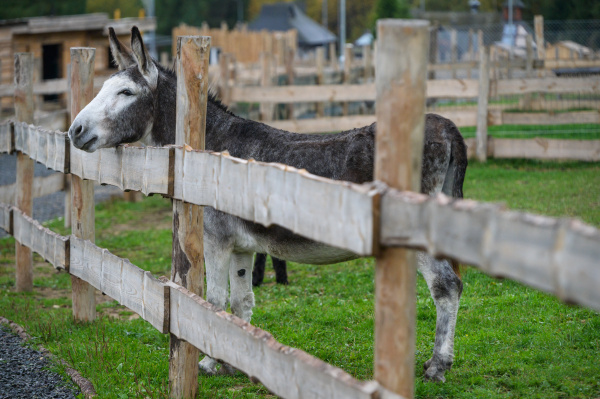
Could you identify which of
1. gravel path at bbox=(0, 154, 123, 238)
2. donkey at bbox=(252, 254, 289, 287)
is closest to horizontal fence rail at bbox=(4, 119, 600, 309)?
donkey at bbox=(252, 254, 289, 287)

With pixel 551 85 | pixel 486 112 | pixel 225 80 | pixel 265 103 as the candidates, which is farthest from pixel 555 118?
pixel 225 80

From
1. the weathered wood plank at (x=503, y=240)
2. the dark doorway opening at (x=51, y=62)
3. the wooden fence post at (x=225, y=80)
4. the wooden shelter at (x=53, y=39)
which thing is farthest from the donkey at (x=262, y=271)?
the dark doorway opening at (x=51, y=62)

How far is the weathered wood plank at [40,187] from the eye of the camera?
27.3 feet

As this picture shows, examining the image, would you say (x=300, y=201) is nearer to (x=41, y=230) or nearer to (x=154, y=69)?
(x=154, y=69)

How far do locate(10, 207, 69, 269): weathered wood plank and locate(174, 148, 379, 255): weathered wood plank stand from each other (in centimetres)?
233

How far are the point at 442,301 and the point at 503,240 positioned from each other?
8.30ft

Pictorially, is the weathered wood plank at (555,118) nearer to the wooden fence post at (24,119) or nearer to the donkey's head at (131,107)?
the wooden fence post at (24,119)

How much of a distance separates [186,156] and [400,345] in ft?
5.92

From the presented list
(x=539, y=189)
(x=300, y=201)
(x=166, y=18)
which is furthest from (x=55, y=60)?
(x=166, y=18)

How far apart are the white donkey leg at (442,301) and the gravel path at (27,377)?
7.66 feet

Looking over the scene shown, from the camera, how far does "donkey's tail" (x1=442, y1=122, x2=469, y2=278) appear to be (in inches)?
176

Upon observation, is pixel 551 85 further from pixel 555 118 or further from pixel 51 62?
pixel 51 62

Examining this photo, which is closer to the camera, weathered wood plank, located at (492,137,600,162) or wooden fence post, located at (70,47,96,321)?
wooden fence post, located at (70,47,96,321)

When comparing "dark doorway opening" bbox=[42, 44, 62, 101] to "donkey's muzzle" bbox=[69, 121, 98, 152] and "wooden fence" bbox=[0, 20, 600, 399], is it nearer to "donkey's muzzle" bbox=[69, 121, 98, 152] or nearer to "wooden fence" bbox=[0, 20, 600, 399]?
"donkey's muzzle" bbox=[69, 121, 98, 152]
